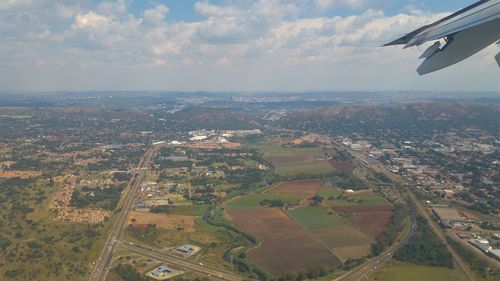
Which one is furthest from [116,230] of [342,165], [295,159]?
[295,159]

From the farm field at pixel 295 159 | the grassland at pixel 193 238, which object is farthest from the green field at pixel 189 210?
the farm field at pixel 295 159

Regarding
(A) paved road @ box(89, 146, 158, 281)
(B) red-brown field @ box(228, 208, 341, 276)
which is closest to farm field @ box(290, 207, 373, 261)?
(B) red-brown field @ box(228, 208, 341, 276)

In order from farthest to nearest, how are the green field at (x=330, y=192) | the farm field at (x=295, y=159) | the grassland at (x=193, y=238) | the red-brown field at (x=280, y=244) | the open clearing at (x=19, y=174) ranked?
1. the farm field at (x=295, y=159)
2. the open clearing at (x=19, y=174)
3. the green field at (x=330, y=192)
4. the grassland at (x=193, y=238)
5. the red-brown field at (x=280, y=244)

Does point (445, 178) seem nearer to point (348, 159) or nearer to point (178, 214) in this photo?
point (348, 159)

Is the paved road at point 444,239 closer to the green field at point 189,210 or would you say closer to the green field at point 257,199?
the green field at point 257,199

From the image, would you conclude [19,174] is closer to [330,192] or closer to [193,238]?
[193,238]

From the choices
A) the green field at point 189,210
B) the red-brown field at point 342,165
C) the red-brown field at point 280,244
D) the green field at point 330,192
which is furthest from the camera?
the red-brown field at point 342,165
